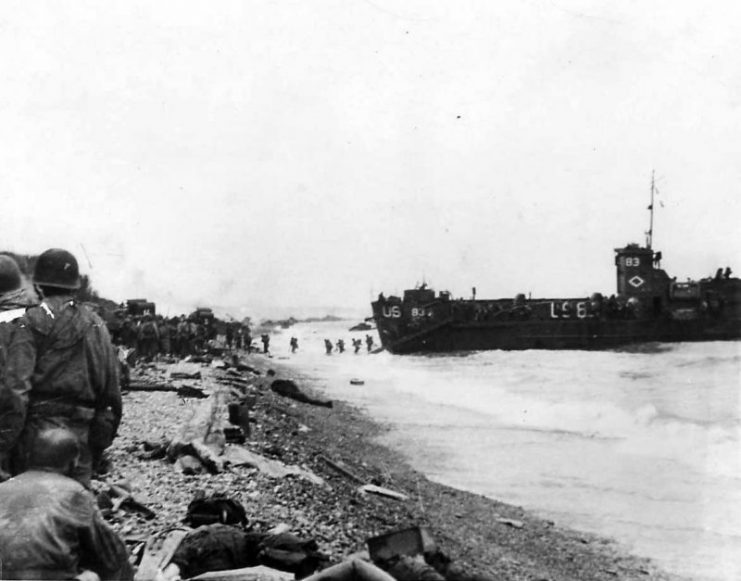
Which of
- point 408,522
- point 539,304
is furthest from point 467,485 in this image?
point 539,304

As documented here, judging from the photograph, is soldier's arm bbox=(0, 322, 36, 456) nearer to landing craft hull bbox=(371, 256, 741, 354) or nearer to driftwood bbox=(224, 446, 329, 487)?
driftwood bbox=(224, 446, 329, 487)

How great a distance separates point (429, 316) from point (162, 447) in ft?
133

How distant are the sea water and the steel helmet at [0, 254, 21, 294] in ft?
23.7

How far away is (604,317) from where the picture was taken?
146ft

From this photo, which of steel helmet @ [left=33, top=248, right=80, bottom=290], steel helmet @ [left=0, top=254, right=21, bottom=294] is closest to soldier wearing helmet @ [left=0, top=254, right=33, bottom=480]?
steel helmet @ [left=0, top=254, right=21, bottom=294]

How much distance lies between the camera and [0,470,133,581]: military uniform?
336cm

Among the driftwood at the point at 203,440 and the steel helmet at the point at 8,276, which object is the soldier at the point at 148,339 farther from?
the steel helmet at the point at 8,276

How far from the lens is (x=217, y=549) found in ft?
15.8

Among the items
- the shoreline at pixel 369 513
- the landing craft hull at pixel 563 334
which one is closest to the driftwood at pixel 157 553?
the shoreline at pixel 369 513

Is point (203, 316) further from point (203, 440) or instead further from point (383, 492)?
point (383, 492)

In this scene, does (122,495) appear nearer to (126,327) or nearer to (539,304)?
(126,327)

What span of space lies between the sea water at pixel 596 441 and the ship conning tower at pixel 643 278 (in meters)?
7.27

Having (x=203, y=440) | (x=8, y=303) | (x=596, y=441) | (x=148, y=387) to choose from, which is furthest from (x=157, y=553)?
(x=596, y=441)

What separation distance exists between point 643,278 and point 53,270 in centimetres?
4530
